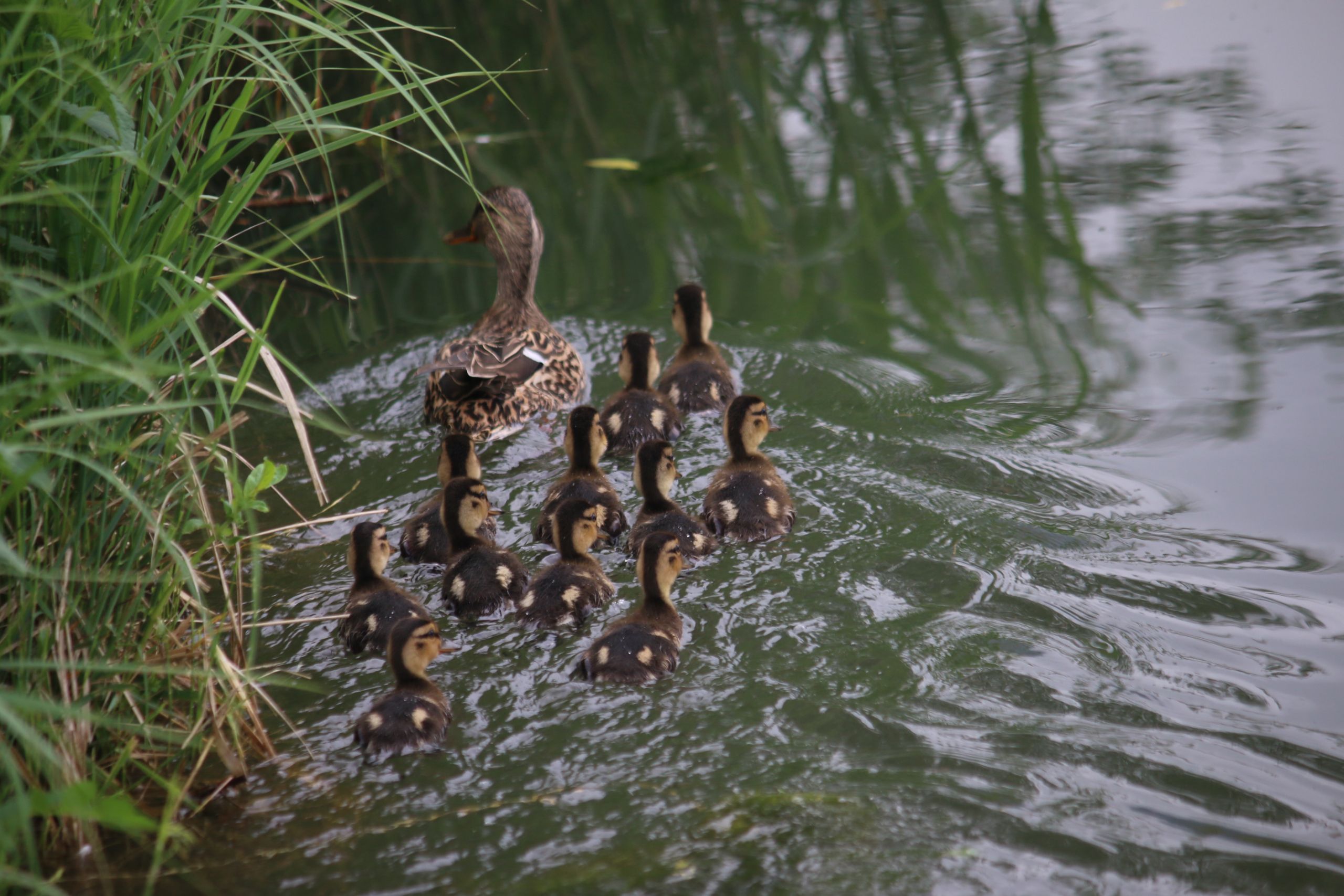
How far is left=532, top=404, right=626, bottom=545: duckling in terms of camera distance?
432cm

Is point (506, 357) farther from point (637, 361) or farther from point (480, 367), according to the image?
point (637, 361)

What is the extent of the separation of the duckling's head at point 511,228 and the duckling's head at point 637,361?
3.14 feet

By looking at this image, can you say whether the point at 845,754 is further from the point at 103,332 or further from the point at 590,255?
the point at 590,255

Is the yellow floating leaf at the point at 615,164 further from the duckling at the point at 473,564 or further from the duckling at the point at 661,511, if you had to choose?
the duckling at the point at 473,564

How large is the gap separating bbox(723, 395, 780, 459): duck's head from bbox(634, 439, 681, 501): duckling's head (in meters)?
0.28

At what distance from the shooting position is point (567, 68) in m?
8.62

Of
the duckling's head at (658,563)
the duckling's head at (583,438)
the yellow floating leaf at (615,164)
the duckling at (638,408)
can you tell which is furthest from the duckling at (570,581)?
the yellow floating leaf at (615,164)

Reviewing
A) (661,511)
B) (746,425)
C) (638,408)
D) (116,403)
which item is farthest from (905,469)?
(116,403)

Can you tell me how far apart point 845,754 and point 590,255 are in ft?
13.7

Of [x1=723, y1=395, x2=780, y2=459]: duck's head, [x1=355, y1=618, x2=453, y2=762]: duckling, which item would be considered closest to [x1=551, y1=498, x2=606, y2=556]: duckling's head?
[x1=355, y1=618, x2=453, y2=762]: duckling

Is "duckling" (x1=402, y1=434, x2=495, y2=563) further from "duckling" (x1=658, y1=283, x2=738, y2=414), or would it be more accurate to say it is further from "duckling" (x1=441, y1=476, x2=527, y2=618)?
"duckling" (x1=658, y1=283, x2=738, y2=414)

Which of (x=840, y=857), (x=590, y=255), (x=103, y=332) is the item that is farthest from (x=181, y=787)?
(x=590, y=255)

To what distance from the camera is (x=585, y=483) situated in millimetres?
4422

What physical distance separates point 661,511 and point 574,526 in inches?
20.3
